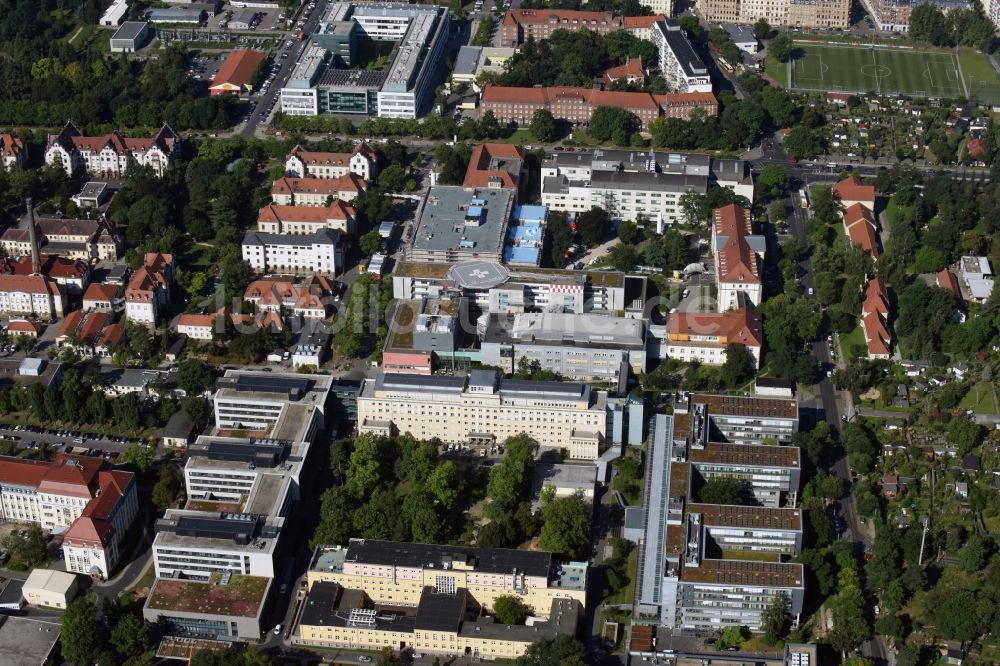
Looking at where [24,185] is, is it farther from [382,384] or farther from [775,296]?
[775,296]

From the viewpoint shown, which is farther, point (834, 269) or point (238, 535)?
point (834, 269)

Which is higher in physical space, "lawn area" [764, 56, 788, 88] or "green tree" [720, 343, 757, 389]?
"green tree" [720, 343, 757, 389]

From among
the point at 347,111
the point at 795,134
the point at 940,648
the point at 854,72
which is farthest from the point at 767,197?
the point at 940,648

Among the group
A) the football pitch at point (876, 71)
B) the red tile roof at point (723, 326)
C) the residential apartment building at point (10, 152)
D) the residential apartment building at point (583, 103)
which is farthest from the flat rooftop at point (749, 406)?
the residential apartment building at point (10, 152)

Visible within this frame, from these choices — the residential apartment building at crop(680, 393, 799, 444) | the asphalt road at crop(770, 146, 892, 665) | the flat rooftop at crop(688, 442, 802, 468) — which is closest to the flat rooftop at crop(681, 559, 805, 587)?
the asphalt road at crop(770, 146, 892, 665)

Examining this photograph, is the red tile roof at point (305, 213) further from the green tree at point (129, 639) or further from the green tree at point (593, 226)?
the green tree at point (129, 639)

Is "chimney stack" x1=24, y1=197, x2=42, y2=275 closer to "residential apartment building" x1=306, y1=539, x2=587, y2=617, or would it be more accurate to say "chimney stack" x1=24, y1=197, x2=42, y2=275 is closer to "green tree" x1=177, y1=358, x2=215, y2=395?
"green tree" x1=177, y1=358, x2=215, y2=395
